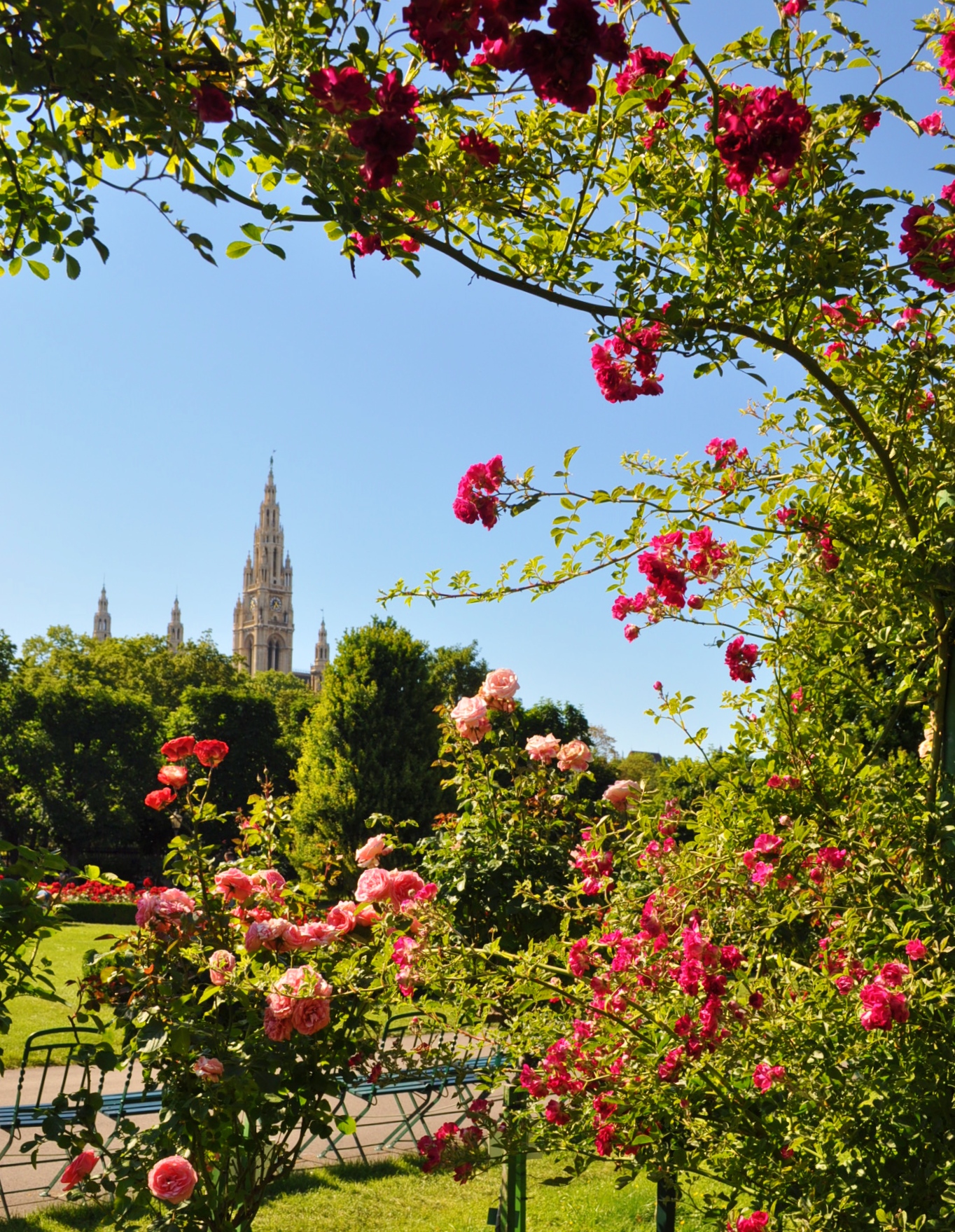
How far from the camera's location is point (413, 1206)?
5.28 meters

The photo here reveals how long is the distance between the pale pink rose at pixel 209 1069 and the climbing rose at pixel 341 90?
86.9 inches

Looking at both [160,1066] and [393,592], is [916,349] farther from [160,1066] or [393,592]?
[160,1066]

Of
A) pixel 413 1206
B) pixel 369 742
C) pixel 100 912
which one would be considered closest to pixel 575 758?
pixel 413 1206

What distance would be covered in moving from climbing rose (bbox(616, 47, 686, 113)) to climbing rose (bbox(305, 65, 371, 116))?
0.76 m

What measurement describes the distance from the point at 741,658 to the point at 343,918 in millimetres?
1590

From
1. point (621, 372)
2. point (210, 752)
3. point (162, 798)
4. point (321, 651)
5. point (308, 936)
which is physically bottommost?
point (308, 936)

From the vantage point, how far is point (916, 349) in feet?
8.95

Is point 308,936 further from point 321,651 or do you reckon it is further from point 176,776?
point 321,651

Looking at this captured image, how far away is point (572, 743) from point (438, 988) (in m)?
1.24

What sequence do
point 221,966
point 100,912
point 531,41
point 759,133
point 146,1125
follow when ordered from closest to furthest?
point 531,41, point 759,133, point 221,966, point 146,1125, point 100,912

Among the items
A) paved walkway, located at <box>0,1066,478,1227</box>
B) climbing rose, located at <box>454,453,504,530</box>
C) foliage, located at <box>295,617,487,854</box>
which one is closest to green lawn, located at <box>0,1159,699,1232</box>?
paved walkway, located at <box>0,1066,478,1227</box>

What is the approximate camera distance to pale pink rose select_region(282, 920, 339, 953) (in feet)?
9.25

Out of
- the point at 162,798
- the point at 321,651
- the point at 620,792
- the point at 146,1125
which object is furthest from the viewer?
the point at 321,651

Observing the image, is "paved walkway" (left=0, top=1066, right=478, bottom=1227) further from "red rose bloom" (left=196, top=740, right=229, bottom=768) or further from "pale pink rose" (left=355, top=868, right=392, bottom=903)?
"red rose bloom" (left=196, top=740, right=229, bottom=768)
